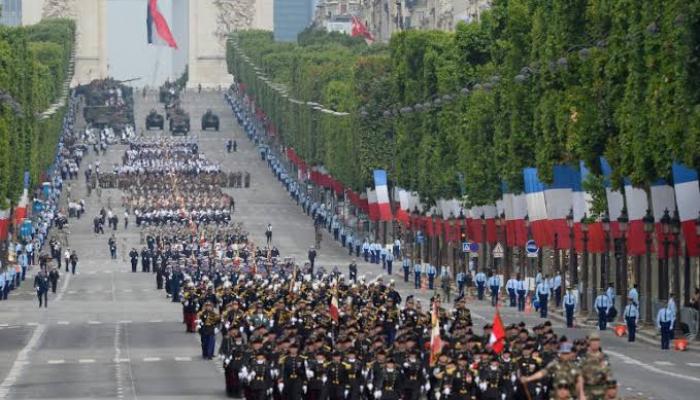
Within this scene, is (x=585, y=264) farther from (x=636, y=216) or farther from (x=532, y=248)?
(x=636, y=216)

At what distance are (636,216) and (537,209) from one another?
1573cm

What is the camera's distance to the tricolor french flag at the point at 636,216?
260 ft

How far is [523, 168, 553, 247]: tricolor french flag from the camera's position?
307 feet

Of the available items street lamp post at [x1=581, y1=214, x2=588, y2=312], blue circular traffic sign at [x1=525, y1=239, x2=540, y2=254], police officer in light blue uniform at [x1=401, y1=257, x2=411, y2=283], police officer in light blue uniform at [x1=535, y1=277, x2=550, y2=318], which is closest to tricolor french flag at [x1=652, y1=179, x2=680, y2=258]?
street lamp post at [x1=581, y1=214, x2=588, y2=312]

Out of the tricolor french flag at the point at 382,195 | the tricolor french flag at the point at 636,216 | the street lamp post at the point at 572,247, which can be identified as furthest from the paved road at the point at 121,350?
the tricolor french flag at the point at 382,195

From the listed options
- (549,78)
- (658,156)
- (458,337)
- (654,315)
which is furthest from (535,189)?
(458,337)

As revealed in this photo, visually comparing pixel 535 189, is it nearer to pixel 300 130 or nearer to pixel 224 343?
pixel 224 343

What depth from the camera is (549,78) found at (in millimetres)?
92625

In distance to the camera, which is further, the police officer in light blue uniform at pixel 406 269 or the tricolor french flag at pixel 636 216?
the police officer in light blue uniform at pixel 406 269

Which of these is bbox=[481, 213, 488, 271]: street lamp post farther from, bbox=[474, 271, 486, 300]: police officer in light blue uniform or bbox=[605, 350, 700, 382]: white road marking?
bbox=[605, 350, 700, 382]: white road marking

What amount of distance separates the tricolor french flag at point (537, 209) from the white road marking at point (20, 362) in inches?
725

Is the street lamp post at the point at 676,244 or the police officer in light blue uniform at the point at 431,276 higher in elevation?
the street lamp post at the point at 676,244

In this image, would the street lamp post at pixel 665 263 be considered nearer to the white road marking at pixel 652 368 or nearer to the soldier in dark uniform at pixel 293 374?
the white road marking at pixel 652 368

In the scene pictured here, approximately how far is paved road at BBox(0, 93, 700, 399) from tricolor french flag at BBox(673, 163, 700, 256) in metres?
3.20
